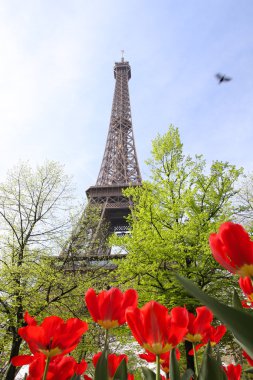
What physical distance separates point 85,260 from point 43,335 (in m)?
9.58

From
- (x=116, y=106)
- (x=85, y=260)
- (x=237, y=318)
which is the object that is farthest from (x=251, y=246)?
(x=116, y=106)

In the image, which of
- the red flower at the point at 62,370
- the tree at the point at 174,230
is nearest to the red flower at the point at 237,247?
the red flower at the point at 62,370

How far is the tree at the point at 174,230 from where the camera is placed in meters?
7.84

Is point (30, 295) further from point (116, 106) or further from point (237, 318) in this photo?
point (116, 106)

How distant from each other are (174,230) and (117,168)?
103ft

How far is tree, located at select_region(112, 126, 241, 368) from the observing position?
7.84 meters

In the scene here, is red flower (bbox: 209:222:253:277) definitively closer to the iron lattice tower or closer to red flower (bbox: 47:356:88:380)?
red flower (bbox: 47:356:88:380)

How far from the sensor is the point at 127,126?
147 ft

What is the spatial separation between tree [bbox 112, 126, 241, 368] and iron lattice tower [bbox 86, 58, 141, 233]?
53.3ft

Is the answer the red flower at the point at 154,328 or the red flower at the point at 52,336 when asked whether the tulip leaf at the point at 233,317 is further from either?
the red flower at the point at 52,336

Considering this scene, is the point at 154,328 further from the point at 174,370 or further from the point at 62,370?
the point at 62,370

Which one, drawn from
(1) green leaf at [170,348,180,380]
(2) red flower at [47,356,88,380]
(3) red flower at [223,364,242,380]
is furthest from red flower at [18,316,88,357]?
(3) red flower at [223,364,242,380]

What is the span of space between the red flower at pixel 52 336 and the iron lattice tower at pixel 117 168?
24407 mm

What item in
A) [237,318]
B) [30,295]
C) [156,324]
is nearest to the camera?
[237,318]
